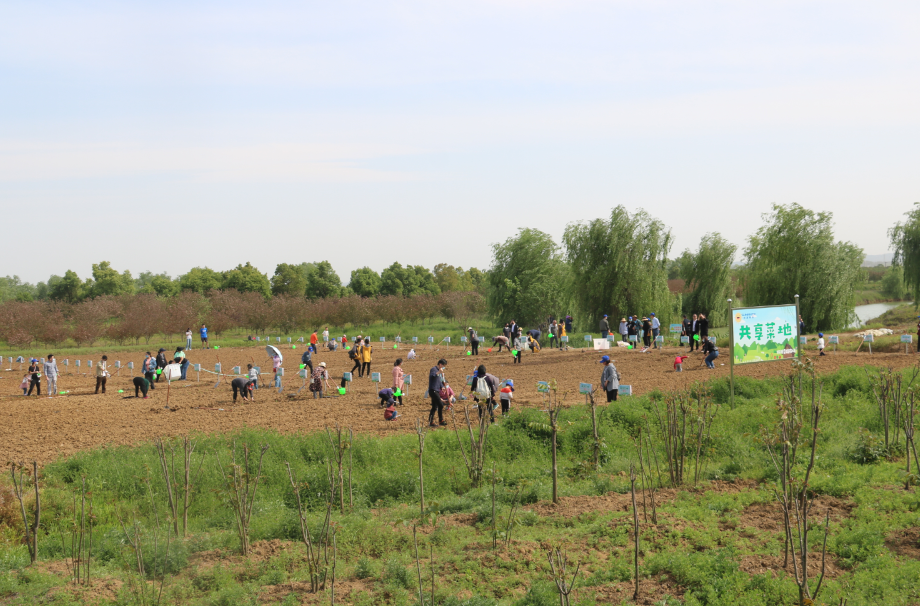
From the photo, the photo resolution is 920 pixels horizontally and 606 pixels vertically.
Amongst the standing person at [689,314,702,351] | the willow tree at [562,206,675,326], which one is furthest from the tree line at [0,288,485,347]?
the standing person at [689,314,702,351]

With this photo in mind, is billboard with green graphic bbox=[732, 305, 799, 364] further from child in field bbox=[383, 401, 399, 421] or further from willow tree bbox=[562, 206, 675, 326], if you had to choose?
willow tree bbox=[562, 206, 675, 326]

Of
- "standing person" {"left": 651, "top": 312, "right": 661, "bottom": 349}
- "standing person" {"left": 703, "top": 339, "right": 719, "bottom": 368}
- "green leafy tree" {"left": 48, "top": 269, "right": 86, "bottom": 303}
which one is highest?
"green leafy tree" {"left": 48, "top": 269, "right": 86, "bottom": 303}

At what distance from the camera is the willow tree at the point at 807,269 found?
3547 centimetres

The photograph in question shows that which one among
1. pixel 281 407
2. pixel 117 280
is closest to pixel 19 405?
pixel 281 407

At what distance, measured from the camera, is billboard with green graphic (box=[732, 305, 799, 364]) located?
1403 centimetres

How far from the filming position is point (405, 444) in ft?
42.1

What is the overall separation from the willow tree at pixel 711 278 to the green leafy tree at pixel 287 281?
4632 cm

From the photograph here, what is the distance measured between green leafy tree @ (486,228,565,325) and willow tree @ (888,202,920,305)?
64.8ft

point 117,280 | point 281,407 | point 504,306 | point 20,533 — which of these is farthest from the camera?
point 117,280

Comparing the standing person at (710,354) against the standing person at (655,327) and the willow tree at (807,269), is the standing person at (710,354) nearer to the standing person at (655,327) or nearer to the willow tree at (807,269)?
the standing person at (655,327)

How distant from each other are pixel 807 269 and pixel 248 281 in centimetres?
5724

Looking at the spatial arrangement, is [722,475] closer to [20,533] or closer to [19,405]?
[20,533]

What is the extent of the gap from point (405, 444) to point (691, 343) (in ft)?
56.4

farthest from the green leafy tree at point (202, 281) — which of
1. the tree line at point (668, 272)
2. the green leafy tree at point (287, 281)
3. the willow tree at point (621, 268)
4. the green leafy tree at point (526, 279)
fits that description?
the willow tree at point (621, 268)
